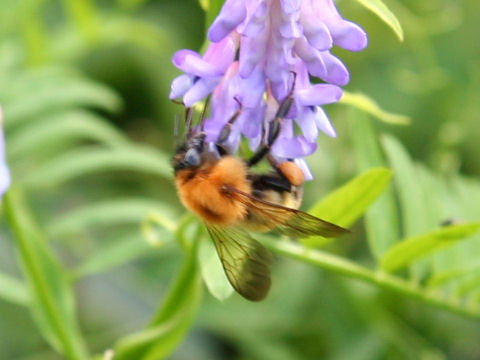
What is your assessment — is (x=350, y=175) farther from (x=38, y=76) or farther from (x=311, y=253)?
(x=311, y=253)

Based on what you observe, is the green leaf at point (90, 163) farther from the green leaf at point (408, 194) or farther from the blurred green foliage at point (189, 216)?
the green leaf at point (408, 194)

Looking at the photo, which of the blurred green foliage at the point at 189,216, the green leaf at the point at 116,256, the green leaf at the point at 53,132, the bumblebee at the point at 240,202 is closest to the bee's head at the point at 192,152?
the bumblebee at the point at 240,202

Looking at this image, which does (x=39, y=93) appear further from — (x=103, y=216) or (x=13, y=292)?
(x=13, y=292)

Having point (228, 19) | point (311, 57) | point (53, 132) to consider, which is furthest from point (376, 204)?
point (53, 132)

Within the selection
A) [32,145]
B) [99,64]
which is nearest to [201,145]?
[32,145]

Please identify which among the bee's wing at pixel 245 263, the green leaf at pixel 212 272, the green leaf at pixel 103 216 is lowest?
the green leaf at pixel 103 216

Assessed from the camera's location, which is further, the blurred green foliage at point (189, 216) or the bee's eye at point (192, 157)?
the blurred green foliage at point (189, 216)

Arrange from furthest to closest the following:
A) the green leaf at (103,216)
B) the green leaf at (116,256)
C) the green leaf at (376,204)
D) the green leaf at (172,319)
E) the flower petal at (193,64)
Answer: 1. the green leaf at (103,216)
2. the green leaf at (116,256)
3. the green leaf at (376,204)
4. the green leaf at (172,319)
5. the flower petal at (193,64)
